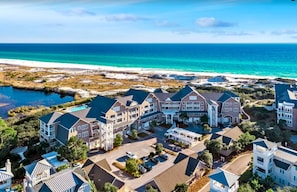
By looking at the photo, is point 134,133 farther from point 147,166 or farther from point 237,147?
point 237,147

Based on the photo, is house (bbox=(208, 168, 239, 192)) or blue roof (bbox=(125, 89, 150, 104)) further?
blue roof (bbox=(125, 89, 150, 104))

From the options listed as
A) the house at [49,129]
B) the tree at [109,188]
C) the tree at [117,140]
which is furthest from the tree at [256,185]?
the house at [49,129]

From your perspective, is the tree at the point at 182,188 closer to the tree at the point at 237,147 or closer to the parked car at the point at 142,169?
the parked car at the point at 142,169

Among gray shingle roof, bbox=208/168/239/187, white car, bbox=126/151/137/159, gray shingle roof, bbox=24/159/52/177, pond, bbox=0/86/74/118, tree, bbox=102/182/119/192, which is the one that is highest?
pond, bbox=0/86/74/118

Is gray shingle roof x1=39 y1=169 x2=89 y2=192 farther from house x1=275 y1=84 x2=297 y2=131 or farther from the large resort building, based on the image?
house x1=275 y1=84 x2=297 y2=131

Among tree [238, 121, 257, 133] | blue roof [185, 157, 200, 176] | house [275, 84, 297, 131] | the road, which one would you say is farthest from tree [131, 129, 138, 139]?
house [275, 84, 297, 131]

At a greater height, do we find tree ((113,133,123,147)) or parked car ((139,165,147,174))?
tree ((113,133,123,147))

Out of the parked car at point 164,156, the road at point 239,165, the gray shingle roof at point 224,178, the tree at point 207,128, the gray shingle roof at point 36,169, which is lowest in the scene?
the road at point 239,165
